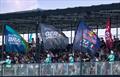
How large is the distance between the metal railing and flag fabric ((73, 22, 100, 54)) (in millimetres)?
2322

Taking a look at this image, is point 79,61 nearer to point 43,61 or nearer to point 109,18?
point 43,61

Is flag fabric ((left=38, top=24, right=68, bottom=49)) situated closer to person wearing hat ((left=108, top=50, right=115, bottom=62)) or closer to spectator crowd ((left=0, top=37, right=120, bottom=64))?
spectator crowd ((left=0, top=37, right=120, bottom=64))

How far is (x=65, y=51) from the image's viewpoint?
5166cm

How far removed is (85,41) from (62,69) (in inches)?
124

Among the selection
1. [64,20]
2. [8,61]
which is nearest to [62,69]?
[8,61]

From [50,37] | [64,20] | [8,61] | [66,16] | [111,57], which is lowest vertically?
[8,61]

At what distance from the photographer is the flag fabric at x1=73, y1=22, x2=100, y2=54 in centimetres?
4609

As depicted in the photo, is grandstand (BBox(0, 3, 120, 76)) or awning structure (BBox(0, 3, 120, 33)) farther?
awning structure (BBox(0, 3, 120, 33))

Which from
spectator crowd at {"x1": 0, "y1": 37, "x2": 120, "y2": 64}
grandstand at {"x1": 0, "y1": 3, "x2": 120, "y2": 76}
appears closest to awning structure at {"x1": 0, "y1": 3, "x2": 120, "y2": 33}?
grandstand at {"x1": 0, "y1": 3, "x2": 120, "y2": 76}

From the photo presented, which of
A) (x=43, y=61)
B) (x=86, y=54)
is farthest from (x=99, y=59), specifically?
(x=43, y=61)

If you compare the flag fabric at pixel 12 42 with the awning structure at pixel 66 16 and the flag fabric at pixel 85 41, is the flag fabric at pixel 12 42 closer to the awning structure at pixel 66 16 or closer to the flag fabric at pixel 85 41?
the awning structure at pixel 66 16

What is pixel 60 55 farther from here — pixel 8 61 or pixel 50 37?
pixel 8 61

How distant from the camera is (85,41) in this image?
4647 centimetres

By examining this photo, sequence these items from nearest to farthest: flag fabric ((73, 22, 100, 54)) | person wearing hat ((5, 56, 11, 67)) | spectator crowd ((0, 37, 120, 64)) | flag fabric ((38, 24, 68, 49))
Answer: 1. spectator crowd ((0, 37, 120, 64))
2. flag fabric ((73, 22, 100, 54))
3. person wearing hat ((5, 56, 11, 67))
4. flag fabric ((38, 24, 68, 49))
